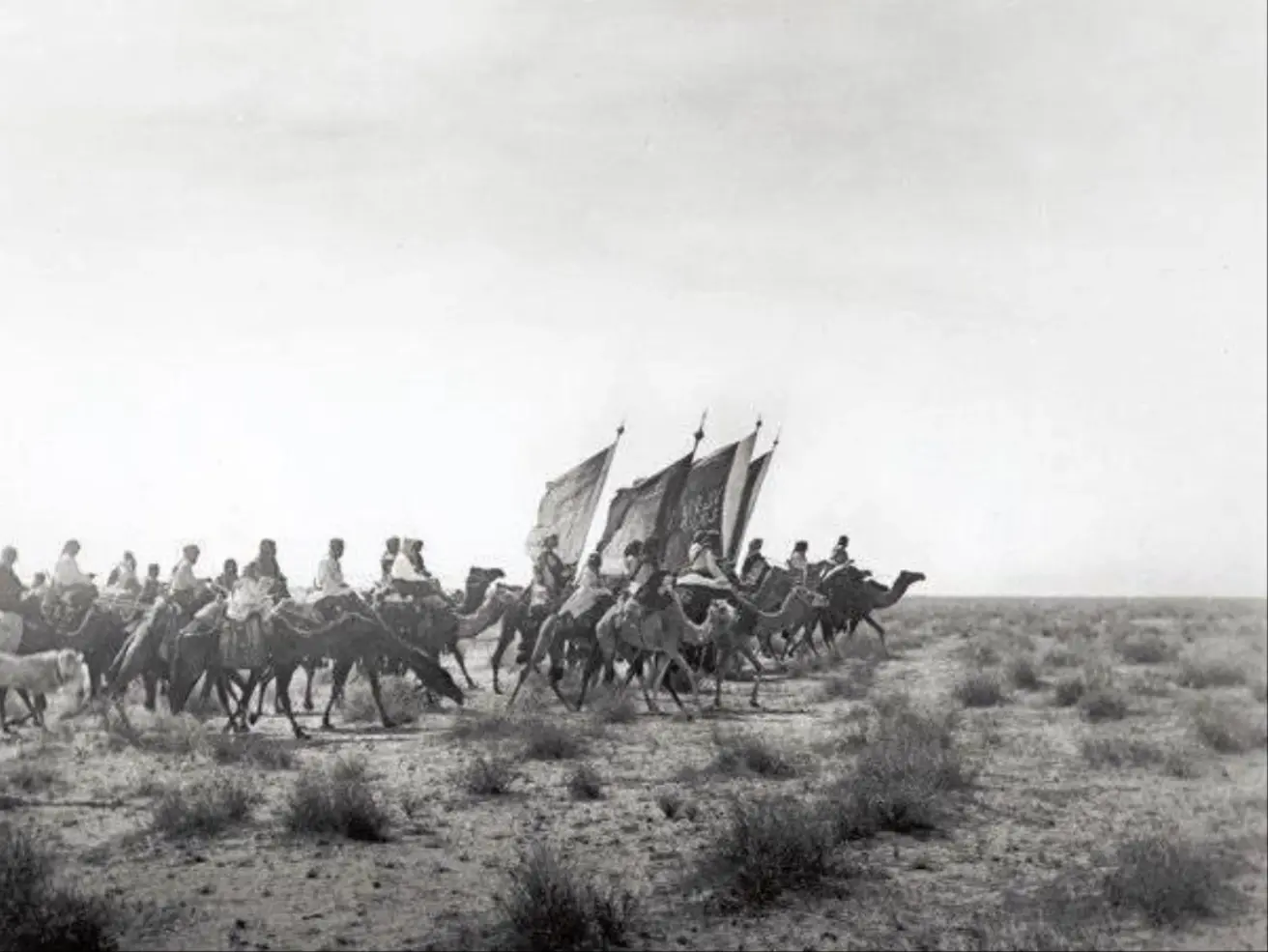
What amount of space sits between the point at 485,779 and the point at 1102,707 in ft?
29.7

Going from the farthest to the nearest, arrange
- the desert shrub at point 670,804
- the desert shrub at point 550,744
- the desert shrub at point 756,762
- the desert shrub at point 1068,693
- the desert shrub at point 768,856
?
1. the desert shrub at point 1068,693
2. the desert shrub at point 550,744
3. the desert shrub at point 756,762
4. the desert shrub at point 670,804
5. the desert shrub at point 768,856

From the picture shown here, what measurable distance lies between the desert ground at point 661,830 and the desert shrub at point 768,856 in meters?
0.02

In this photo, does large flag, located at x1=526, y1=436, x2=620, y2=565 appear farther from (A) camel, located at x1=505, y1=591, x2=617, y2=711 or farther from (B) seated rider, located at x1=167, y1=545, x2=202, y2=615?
(B) seated rider, located at x1=167, y1=545, x2=202, y2=615

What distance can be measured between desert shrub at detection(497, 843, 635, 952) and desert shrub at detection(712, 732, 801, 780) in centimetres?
482

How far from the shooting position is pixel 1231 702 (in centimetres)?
1688

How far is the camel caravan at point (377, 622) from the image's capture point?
54.3 feet

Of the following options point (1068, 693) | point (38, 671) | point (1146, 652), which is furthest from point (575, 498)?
point (38, 671)

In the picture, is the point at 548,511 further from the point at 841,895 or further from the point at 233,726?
the point at 841,895

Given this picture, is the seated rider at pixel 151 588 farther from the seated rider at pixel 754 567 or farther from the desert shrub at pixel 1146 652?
the desert shrub at pixel 1146 652

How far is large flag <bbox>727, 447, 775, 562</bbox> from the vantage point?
29906 millimetres

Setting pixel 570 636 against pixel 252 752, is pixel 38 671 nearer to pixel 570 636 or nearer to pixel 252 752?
pixel 252 752


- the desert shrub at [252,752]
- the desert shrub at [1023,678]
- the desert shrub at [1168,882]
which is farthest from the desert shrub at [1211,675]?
the desert shrub at [252,752]

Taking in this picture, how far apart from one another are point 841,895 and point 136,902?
5111 mm

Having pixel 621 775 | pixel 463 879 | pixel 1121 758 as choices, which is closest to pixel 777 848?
pixel 463 879
